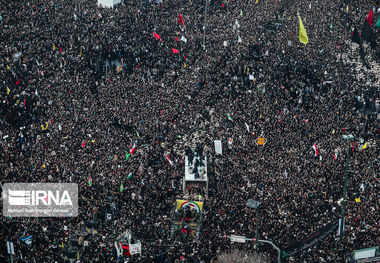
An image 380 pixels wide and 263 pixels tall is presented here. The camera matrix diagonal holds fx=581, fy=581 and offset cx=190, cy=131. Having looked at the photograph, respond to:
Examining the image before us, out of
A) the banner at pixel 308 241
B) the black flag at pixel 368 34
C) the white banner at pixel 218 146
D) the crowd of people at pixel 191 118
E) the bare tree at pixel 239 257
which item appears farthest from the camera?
the black flag at pixel 368 34

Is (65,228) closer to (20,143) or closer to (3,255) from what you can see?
(3,255)

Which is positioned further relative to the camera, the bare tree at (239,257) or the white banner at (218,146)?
the white banner at (218,146)

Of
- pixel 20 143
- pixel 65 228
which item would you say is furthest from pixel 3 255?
pixel 20 143

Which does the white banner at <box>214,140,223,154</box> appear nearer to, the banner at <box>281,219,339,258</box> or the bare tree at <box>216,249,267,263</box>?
the banner at <box>281,219,339,258</box>

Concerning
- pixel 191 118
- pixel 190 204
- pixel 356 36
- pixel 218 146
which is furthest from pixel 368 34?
pixel 190 204

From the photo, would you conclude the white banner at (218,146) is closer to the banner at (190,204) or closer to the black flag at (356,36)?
the banner at (190,204)

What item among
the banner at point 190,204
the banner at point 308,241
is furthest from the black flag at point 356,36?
the banner at point 190,204
